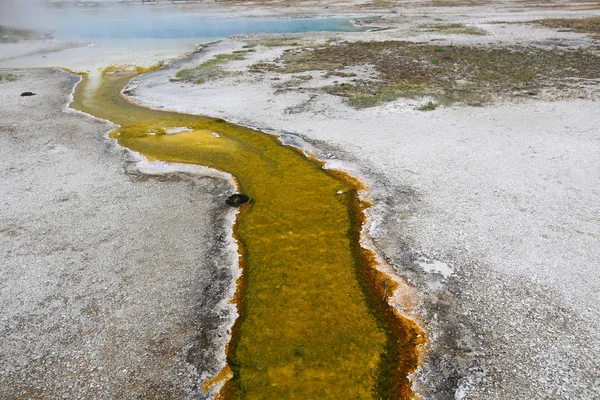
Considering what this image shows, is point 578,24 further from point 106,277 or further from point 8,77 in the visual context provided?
point 8,77

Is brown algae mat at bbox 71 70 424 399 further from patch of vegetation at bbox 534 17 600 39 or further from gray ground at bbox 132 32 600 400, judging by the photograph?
patch of vegetation at bbox 534 17 600 39

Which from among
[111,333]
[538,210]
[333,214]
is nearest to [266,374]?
[111,333]

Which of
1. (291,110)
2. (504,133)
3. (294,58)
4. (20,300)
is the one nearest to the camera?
(20,300)

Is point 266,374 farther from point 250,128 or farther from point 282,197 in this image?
point 250,128

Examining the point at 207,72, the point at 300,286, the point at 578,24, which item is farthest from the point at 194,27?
the point at 300,286

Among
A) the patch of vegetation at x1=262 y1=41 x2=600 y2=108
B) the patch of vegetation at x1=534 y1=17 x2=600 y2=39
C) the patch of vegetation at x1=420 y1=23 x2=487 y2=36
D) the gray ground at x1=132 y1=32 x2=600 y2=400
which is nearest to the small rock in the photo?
the gray ground at x1=132 y1=32 x2=600 y2=400
